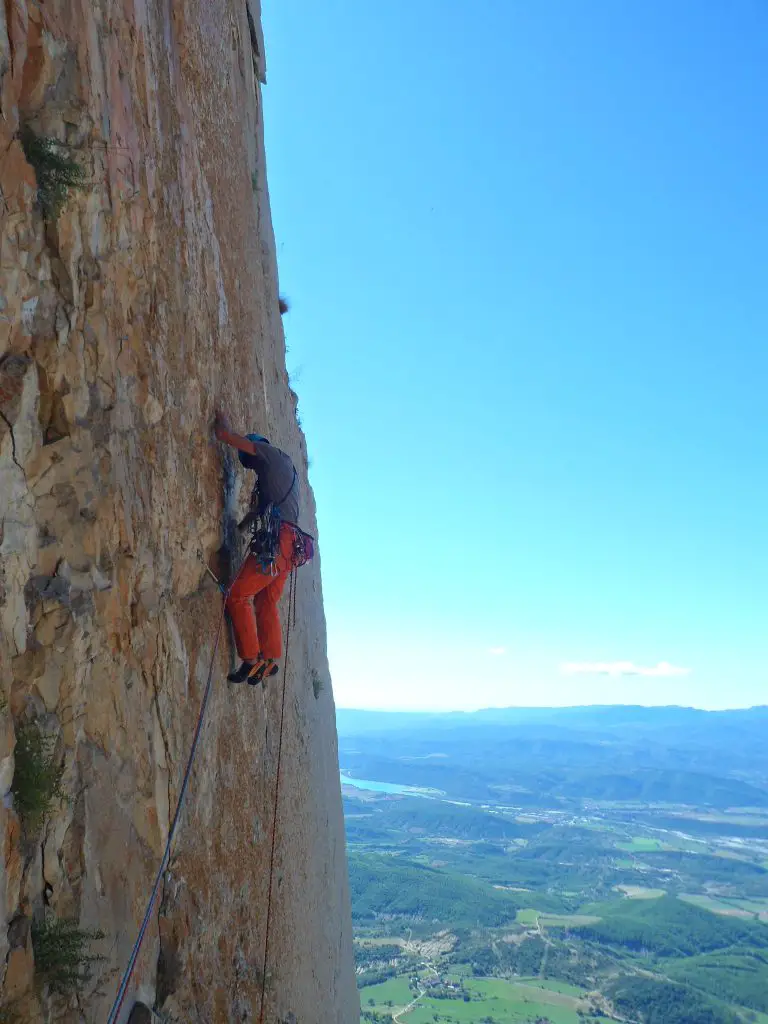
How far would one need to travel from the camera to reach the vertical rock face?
11.0 feet

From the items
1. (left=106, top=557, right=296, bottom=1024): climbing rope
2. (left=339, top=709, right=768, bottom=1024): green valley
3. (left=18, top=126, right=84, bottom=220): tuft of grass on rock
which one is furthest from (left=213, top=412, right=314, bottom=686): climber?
(left=339, top=709, right=768, bottom=1024): green valley

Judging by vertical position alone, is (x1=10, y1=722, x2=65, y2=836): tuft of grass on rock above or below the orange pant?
below

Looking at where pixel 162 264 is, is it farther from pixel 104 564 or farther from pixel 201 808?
pixel 201 808

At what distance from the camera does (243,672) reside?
6348 millimetres

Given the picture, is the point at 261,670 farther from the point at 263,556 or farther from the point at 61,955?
the point at 61,955

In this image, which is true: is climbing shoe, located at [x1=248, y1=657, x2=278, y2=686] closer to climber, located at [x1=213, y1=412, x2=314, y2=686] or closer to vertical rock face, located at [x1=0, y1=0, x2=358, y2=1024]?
climber, located at [x1=213, y1=412, x2=314, y2=686]

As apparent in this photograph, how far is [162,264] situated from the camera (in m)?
5.34

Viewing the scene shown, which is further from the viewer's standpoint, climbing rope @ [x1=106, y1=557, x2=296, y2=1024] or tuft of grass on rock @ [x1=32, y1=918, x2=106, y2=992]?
climbing rope @ [x1=106, y1=557, x2=296, y2=1024]

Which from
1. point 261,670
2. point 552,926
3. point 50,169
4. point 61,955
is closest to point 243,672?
point 261,670

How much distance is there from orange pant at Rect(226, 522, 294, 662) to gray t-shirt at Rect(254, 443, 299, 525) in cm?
20

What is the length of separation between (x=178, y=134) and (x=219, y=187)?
162 cm

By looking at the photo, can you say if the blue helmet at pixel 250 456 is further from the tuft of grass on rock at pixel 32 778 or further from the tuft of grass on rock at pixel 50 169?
the tuft of grass on rock at pixel 32 778

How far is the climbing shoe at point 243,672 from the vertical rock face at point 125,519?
0.60 feet

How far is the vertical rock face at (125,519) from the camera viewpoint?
334 cm
